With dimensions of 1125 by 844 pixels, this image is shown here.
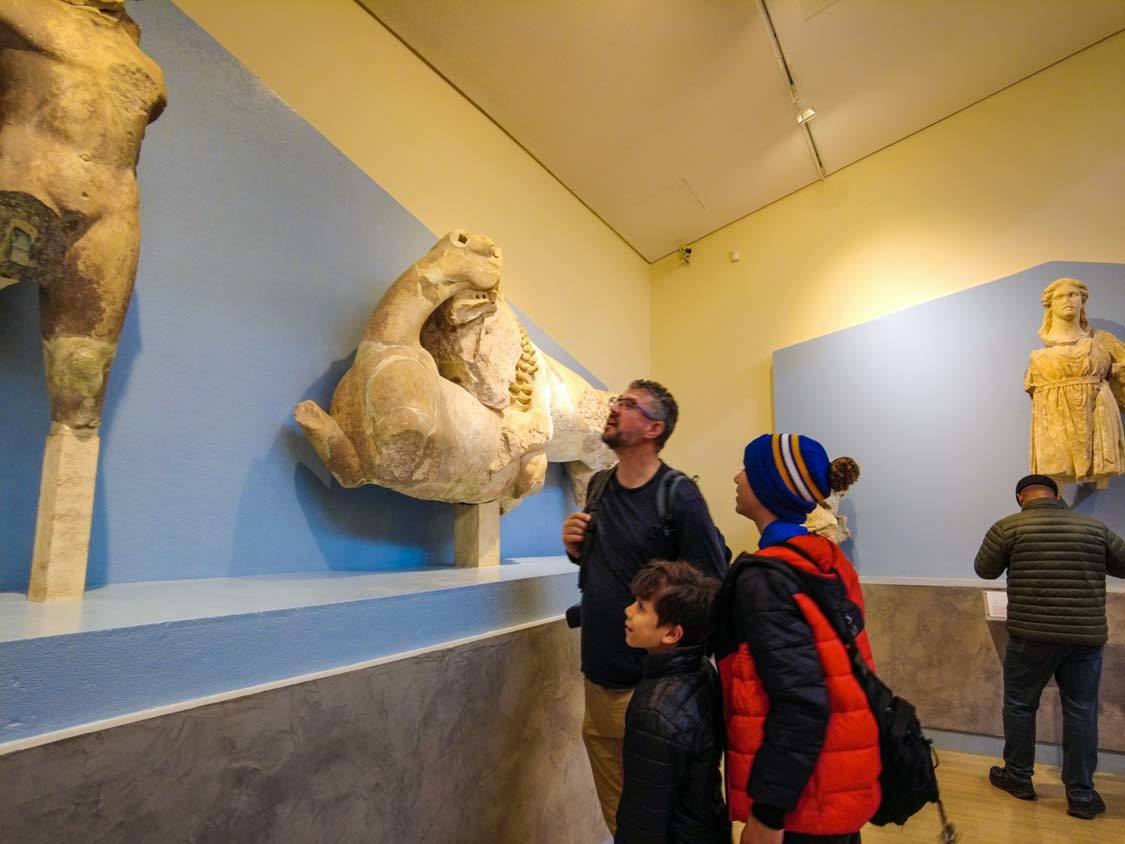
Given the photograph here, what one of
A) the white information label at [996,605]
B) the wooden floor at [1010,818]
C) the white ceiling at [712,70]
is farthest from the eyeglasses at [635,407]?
the white ceiling at [712,70]

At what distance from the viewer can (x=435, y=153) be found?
355cm

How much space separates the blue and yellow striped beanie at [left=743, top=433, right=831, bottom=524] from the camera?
137 cm

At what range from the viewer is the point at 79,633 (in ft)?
3.28

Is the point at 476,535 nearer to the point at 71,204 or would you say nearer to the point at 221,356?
the point at 221,356

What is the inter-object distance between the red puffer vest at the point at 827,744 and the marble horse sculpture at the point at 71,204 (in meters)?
1.43

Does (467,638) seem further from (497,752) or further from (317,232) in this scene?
(317,232)

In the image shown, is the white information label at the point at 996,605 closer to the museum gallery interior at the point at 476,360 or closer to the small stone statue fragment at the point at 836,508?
the museum gallery interior at the point at 476,360

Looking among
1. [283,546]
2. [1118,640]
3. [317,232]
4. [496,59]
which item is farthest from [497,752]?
[496,59]

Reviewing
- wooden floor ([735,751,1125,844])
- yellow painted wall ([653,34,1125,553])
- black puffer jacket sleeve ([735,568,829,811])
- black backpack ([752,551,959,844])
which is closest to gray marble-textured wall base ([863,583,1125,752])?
wooden floor ([735,751,1125,844])

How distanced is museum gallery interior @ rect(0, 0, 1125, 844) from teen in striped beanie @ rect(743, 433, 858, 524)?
2cm

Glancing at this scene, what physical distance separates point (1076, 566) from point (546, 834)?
2.56m

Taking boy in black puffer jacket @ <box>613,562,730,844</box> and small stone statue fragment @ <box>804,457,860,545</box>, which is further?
small stone statue fragment @ <box>804,457,860,545</box>

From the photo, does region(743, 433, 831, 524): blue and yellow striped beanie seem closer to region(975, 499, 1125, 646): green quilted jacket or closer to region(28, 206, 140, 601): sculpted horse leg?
region(28, 206, 140, 601): sculpted horse leg

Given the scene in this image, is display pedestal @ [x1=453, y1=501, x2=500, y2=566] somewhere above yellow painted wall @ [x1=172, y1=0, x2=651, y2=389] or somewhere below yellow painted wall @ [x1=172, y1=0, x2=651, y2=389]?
below
